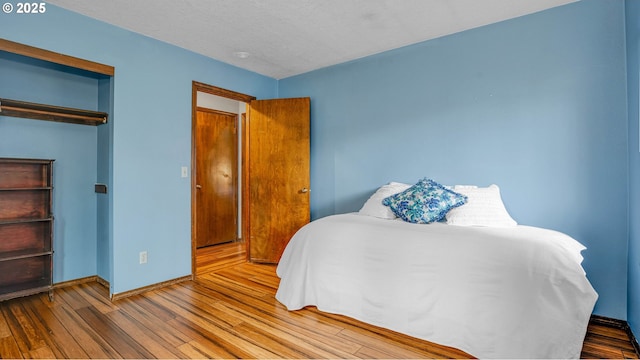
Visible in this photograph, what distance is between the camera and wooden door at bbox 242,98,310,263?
3.81m

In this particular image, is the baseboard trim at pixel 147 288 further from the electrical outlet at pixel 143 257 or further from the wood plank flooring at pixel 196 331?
the electrical outlet at pixel 143 257

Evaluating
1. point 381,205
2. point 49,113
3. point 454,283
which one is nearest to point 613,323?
point 454,283

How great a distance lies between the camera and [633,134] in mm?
2049

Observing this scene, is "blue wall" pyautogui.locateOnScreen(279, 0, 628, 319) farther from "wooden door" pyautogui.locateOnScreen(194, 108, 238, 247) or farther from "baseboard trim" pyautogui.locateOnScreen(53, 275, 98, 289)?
"baseboard trim" pyautogui.locateOnScreen(53, 275, 98, 289)

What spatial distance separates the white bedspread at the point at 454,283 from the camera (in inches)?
66.1

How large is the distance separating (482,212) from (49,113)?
374cm

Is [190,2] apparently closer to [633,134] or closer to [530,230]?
[530,230]

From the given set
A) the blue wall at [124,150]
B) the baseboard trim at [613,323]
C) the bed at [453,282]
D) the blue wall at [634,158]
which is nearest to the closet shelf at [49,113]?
the blue wall at [124,150]

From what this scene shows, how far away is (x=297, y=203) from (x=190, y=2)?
90.8 inches

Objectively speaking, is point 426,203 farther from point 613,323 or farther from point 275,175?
point 275,175

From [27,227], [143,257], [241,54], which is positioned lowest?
[143,257]

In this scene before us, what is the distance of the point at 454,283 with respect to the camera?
1.93 m

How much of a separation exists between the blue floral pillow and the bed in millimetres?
73

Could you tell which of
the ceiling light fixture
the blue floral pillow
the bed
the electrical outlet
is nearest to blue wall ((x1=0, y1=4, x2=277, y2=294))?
the electrical outlet
